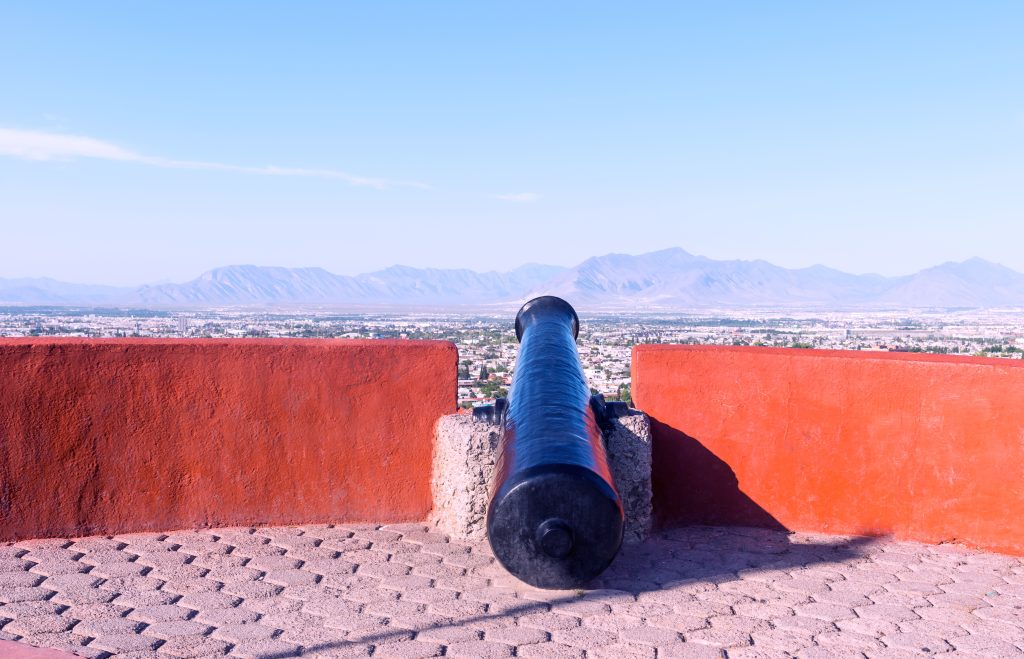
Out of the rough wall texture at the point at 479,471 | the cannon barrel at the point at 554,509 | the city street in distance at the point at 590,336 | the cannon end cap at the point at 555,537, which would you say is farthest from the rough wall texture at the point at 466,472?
the cannon end cap at the point at 555,537

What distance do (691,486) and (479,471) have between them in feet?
4.67

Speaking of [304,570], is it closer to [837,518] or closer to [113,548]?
[113,548]

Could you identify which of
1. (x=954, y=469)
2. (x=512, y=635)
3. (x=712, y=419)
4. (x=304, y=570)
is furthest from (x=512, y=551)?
(x=954, y=469)

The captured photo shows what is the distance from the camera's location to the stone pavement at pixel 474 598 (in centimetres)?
390

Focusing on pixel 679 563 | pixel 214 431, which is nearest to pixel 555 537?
pixel 679 563

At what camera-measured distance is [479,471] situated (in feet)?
18.0

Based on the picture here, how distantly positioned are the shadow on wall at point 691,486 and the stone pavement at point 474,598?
0.74 ft

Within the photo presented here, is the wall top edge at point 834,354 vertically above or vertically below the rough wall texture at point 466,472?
above

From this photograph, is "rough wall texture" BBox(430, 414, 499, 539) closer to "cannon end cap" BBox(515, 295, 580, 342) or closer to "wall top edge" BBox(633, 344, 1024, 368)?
"cannon end cap" BBox(515, 295, 580, 342)

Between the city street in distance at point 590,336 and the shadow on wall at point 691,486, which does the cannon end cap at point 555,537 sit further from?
the city street in distance at point 590,336

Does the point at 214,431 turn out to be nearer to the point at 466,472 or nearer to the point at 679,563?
the point at 466,472

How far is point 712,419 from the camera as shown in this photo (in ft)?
19.4

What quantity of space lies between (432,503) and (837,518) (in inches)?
98.6

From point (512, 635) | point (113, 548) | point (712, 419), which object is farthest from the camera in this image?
point (712, 419)
